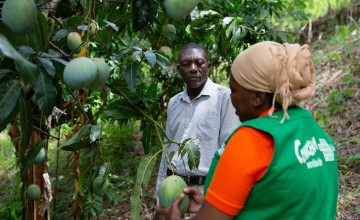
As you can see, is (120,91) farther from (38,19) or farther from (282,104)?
(282,104)

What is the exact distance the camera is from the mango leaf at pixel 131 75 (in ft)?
5.62

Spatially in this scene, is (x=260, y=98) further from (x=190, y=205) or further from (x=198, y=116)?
(x=198, y=116)

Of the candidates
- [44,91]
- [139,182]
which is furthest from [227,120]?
[44,91]

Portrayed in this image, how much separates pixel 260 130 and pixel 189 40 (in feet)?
8.31

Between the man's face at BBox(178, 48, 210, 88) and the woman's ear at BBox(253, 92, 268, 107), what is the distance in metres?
1.25

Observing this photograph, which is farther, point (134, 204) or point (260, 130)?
point (134, 204)

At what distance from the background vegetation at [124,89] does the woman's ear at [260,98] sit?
50 centimetres

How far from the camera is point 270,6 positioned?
3.56m

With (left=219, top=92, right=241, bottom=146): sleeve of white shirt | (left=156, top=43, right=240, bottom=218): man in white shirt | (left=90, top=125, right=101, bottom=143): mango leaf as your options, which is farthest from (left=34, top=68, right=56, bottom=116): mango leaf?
(left=219, top=92, right=241, bottom=146): sleeve of white shirt

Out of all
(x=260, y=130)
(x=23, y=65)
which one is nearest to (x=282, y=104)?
(x=260, y=130)

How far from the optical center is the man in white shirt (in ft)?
7.20

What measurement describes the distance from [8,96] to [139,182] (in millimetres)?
565

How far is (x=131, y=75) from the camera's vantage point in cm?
173

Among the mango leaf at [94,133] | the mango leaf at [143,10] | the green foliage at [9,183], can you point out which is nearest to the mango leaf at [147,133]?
the mango leaf at [94,133]
